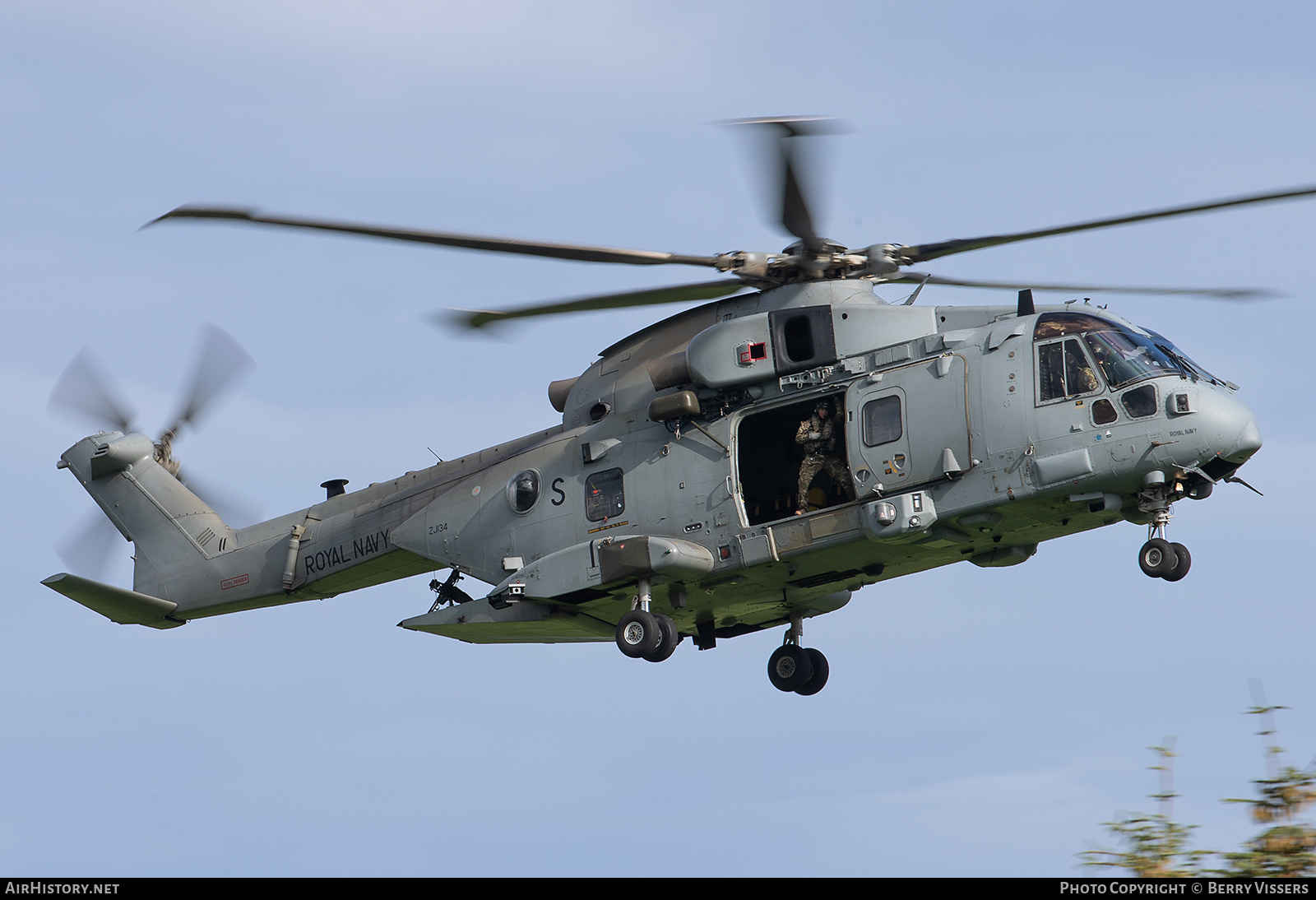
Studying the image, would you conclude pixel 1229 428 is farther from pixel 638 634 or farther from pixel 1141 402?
pixel 638 634

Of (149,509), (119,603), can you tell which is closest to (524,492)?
(119,603)

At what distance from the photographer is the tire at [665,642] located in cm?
2050

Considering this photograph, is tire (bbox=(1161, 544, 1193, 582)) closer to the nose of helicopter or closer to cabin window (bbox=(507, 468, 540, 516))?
the nose of helicopter

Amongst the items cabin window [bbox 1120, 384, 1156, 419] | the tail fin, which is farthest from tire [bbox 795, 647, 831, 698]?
the tail fin

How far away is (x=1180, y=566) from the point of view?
59.7 feet

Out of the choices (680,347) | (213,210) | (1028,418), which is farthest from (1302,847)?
(213,210)

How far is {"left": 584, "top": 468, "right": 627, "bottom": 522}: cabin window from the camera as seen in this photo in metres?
21.4

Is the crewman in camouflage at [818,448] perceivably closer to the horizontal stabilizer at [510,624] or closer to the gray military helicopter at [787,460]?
the gray military helicopter at [787,460]

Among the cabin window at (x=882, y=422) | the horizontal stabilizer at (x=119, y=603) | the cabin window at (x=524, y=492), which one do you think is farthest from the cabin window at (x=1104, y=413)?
the horizontal stabilizer at (x=119, y=603)

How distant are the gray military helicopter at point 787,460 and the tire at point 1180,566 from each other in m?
0.02

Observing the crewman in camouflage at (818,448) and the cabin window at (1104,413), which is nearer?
the cabin window at (1104,413)
